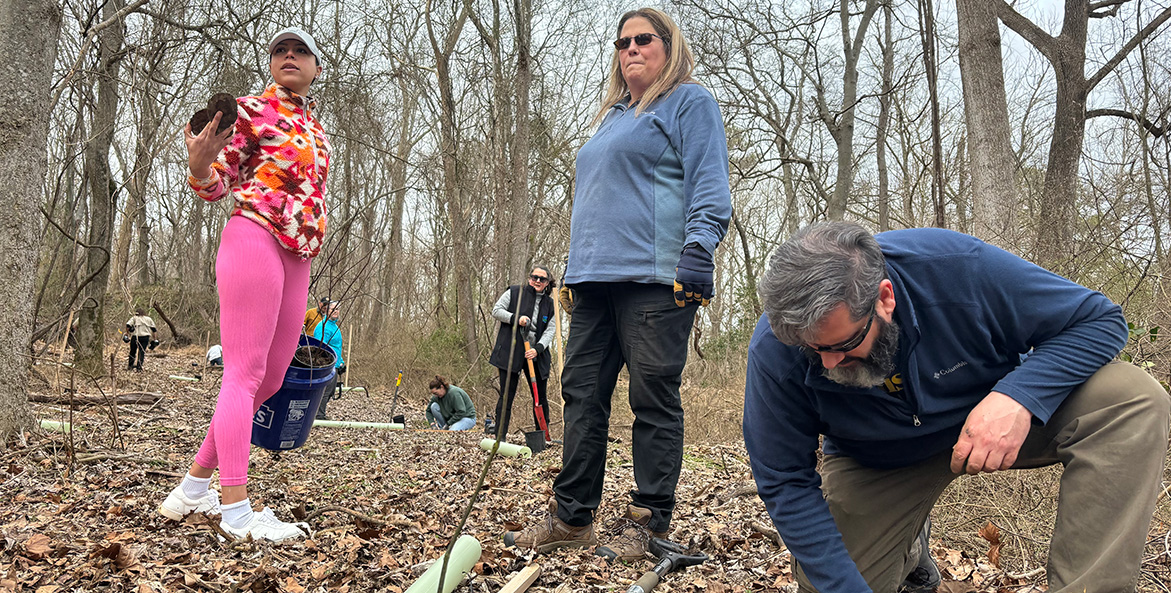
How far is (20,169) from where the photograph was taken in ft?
12.7

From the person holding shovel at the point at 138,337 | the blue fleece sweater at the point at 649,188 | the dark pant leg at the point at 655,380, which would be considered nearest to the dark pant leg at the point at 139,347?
the person holding shovel at the point at 138,337

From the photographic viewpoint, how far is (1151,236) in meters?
6.17

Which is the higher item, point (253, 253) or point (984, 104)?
point (984, 104)

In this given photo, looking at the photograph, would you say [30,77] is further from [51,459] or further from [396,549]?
[396,549]

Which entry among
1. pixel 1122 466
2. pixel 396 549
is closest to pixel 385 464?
pixel 396 549

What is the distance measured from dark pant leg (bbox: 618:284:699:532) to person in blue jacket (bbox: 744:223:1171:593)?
0.72 metres

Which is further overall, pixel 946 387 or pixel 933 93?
pixel 933 93

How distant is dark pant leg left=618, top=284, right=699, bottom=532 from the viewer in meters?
2.80

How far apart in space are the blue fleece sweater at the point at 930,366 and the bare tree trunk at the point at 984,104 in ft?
16.1

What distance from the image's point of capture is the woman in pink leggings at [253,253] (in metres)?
2.80

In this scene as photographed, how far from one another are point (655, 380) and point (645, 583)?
0.70m

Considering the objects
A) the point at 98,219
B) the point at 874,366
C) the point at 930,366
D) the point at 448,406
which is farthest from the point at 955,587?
the point at 98,219

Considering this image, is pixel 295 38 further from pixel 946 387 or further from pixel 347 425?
pixel 347 425

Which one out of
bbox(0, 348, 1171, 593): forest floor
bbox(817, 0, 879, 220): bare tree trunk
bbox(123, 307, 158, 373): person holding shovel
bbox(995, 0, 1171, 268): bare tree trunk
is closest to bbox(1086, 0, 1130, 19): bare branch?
bbox(995, 0, 1171, 268): bare tree trunk
